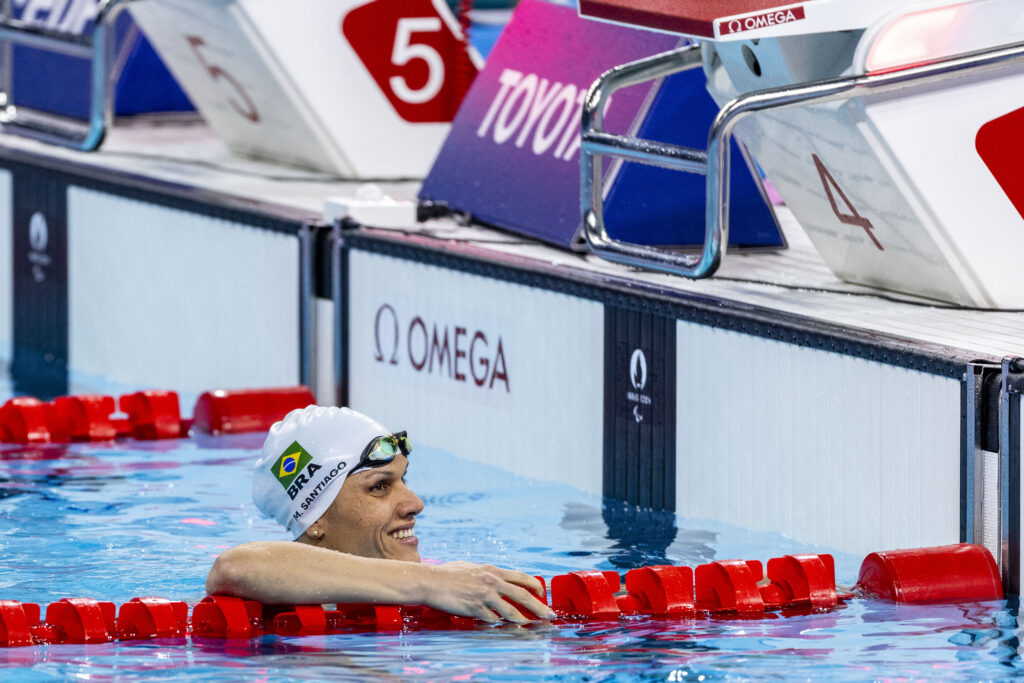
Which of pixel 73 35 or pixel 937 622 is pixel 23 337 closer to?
pixel 73 35

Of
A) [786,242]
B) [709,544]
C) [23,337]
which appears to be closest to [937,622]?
[709,544]

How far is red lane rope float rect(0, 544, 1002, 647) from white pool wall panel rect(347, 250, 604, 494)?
59.9 inches

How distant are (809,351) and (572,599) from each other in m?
1.19

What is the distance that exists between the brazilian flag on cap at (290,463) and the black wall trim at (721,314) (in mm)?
1504

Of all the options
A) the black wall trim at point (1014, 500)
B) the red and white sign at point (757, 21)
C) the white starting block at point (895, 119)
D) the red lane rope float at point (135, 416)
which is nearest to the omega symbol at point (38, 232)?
the red lane rope float at point (135, 416)

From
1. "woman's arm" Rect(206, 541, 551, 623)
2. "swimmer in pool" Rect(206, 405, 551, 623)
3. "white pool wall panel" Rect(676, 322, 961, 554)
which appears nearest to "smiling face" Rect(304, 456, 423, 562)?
"swimmer in pool" Rect(206, 405, 551, 623)

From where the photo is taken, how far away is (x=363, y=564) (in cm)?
414

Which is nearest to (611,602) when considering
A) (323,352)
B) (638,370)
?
(638,370)

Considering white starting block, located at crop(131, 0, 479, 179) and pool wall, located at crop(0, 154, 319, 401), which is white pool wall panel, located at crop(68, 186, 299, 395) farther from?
white starting block, located at crop(131, 0, 479, 179)

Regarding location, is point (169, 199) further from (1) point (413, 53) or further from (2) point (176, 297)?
(1) point (413, 53)

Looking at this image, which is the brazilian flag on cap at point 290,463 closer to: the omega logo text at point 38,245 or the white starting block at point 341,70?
the white starting block at point 341,70

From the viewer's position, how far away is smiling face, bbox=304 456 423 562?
14.0 feet

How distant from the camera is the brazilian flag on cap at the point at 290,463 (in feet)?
14.1

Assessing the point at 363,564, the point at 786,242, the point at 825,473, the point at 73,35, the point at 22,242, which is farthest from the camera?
the point at 22,242
